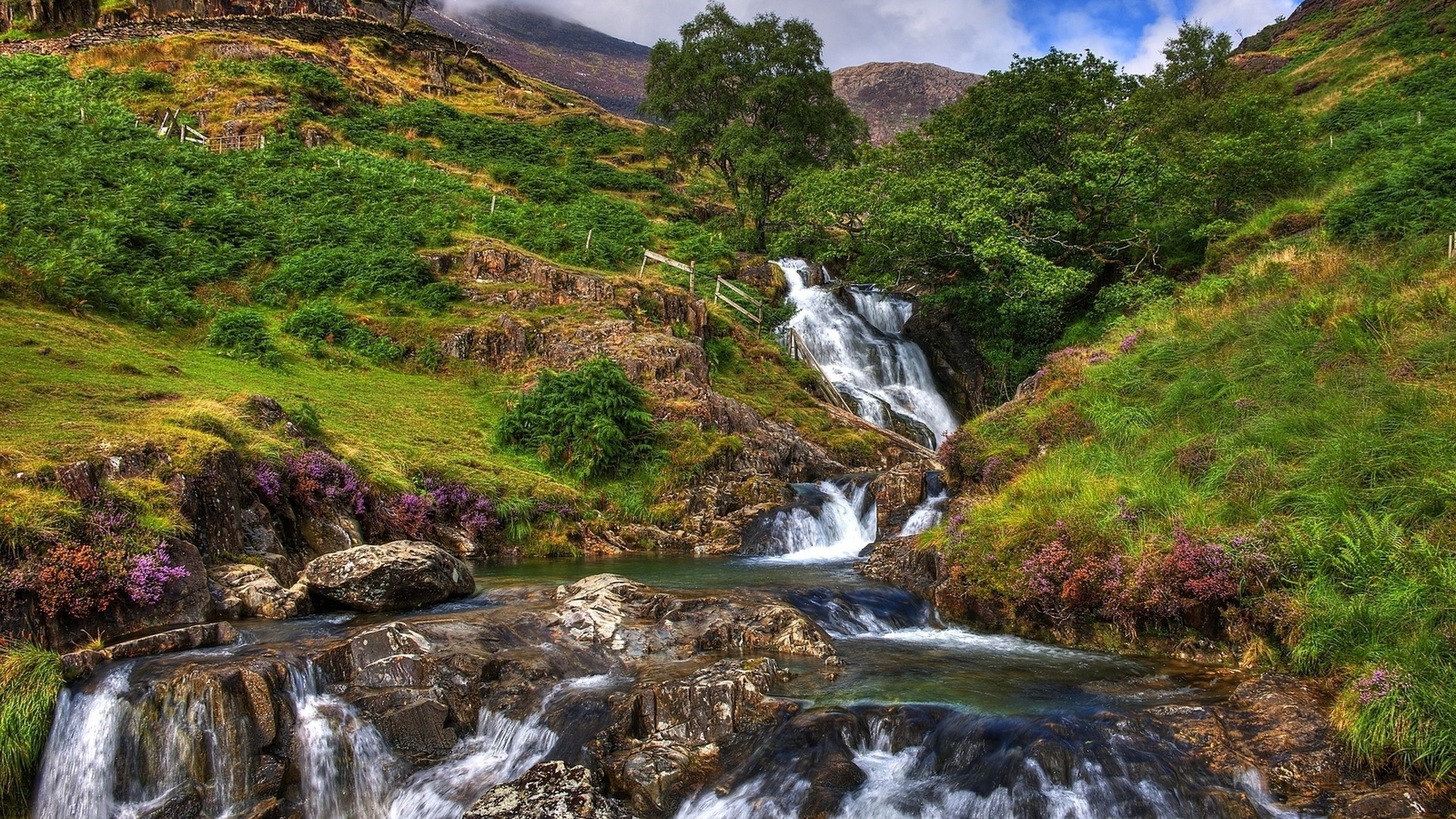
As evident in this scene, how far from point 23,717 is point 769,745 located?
6738 mm

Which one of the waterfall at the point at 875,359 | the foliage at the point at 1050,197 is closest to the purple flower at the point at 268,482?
the waterfall at the point at 875,359

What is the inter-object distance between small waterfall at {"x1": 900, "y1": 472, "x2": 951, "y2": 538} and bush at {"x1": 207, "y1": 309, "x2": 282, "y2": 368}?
56.3 ft

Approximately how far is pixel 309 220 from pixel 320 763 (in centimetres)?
2613

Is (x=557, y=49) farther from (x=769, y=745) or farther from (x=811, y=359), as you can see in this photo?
(x=769, y=745)

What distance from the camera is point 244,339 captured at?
2039 centimetres

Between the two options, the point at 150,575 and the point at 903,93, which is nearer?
the point at 150,575

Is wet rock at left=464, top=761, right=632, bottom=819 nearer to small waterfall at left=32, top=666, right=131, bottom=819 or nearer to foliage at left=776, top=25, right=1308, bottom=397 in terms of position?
small waterfall at left=32, top=666, right=131, bottom=819

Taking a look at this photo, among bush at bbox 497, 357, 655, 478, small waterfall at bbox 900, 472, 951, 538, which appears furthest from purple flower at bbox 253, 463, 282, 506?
small waterfall at bbox 900, 472, 951, 538

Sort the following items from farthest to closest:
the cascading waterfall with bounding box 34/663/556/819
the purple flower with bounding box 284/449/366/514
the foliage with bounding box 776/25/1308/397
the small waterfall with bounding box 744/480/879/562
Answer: the foliage with bounding box 776/25/1308/397
the small waterfall with bounding box 744/480/879/562
the purple flower with bounding box 284/449/366/514
the cascading waterfall with bounding box 34/663/556/819

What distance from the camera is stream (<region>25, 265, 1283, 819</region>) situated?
6.27 m

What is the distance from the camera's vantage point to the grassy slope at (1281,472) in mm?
7035

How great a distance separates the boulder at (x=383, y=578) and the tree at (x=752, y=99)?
108 feet

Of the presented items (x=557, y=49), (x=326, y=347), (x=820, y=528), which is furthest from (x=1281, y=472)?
(x=557, y=49)

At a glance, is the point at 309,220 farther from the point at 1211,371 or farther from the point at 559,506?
the point at 1211,371
